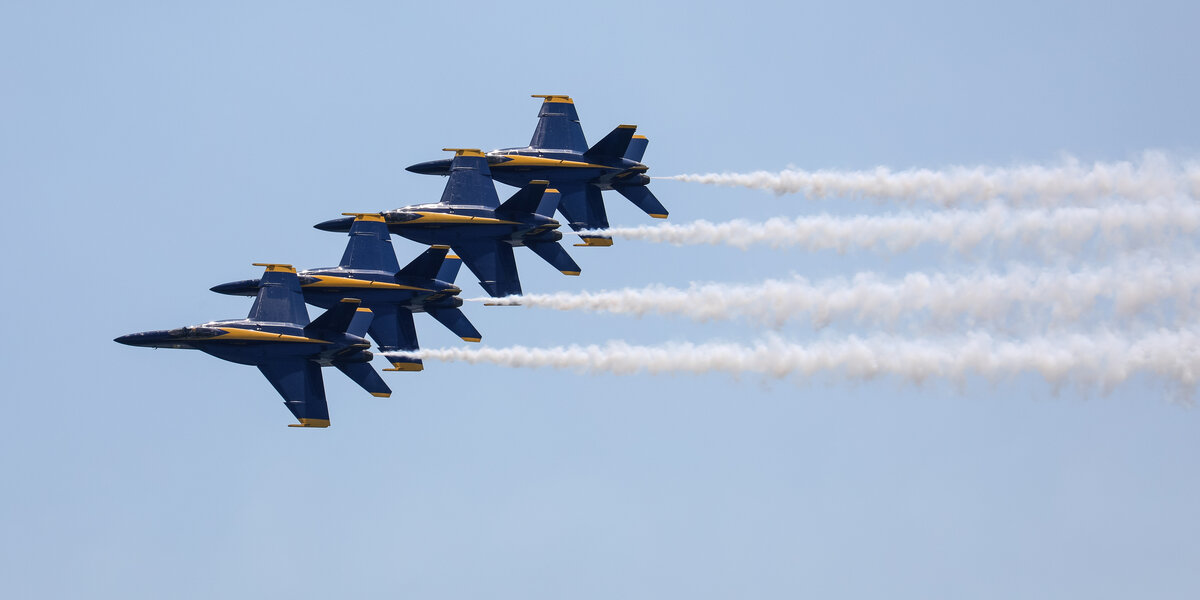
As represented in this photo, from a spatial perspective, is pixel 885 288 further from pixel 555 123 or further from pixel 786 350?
pixel 555 123

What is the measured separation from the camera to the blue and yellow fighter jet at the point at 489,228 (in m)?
97.1

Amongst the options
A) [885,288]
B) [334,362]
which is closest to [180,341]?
[334,362]

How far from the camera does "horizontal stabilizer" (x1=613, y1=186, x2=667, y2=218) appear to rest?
332 feet

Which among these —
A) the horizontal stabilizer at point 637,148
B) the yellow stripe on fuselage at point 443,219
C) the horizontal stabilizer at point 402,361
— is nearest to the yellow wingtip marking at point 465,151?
the yellow stripe on fuselage at point 443,219

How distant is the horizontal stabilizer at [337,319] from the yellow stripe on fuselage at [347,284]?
640 centimetres

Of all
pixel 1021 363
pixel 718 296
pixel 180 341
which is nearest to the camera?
pixel 1021 363

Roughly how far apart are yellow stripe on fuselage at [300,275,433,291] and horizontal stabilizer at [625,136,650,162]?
48.1 ft

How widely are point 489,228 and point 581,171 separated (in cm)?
632

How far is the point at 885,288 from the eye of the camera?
8856 centimetres

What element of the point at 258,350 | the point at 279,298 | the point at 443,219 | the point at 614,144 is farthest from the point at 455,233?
the point at 258,350

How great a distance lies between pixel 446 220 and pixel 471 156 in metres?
4.39

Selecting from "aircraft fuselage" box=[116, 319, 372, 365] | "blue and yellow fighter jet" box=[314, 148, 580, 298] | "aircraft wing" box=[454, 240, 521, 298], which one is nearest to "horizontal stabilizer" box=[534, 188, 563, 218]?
"blue and yellow fighter jet" box=[314, 148, 580, 298]

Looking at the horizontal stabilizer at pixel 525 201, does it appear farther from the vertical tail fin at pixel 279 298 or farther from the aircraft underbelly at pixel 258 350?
the aircraft underbelly at pixel 258 350

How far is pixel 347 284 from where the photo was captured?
95.1 m
